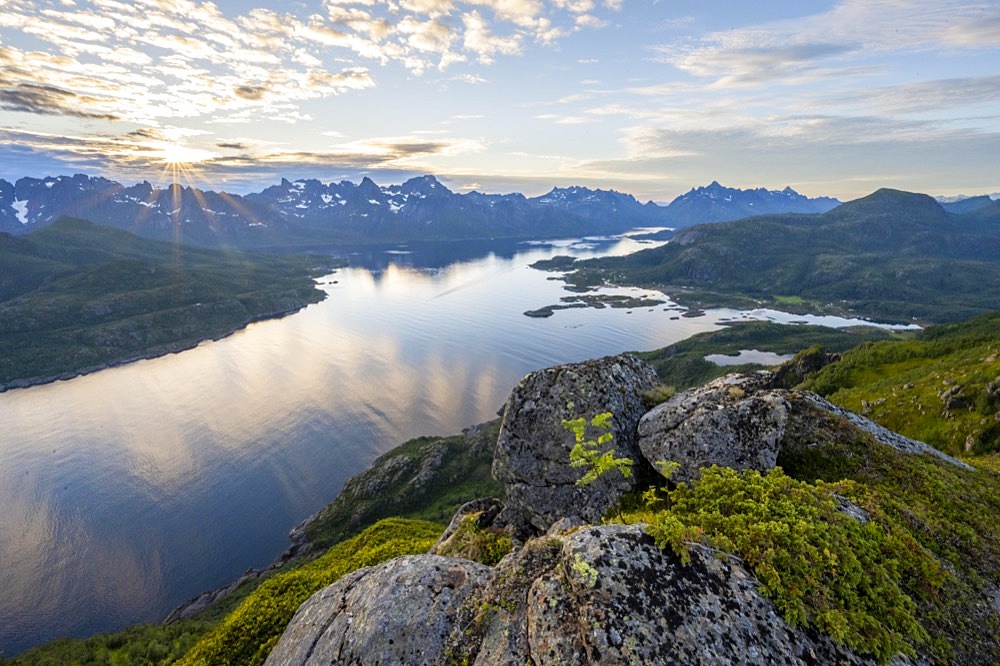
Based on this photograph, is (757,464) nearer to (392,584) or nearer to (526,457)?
(526,457)

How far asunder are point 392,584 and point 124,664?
35.2 meters

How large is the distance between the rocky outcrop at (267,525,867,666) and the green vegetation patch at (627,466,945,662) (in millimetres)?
320

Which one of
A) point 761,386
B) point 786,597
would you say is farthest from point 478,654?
point 761,386

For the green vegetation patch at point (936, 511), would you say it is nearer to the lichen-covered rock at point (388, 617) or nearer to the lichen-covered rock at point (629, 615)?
the lichen-covered rock at point (629, 615)

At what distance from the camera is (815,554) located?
8.05 metres

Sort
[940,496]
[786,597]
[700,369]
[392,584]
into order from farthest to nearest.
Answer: [700,369] → [940,496] → [392,584] → [786,597]

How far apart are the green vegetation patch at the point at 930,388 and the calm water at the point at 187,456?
8811 centimetres

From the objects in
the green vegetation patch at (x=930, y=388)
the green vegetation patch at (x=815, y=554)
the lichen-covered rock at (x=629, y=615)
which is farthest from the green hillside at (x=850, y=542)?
the green vegetation patch at (x=930, y=388)

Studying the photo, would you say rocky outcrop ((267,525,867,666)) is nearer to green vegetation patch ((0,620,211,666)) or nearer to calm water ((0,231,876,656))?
green vegetation patch ((0,620,211,666))

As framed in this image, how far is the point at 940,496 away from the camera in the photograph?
1191 cm

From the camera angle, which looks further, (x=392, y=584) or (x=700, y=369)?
(x=700, y=369)

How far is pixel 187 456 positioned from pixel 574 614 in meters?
136

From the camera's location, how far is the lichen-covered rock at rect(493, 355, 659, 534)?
16.7 metres

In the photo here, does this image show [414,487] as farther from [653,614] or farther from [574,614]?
[653,614]
